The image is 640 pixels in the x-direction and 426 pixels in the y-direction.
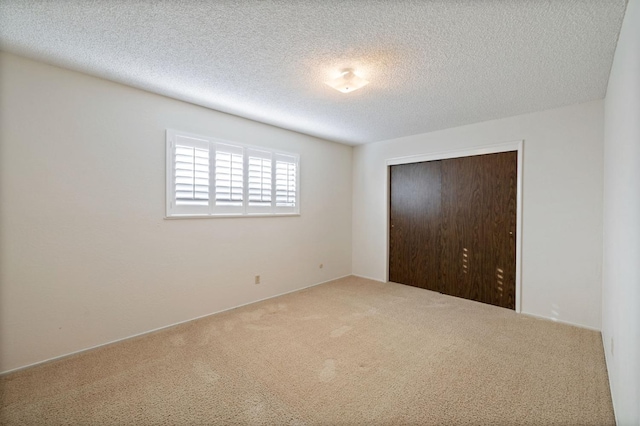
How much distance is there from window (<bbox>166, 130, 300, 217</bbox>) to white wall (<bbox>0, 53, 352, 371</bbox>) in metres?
0.12

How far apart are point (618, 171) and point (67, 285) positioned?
4286 mm

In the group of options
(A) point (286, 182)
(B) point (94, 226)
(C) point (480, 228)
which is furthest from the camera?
(A) point (286, 182)

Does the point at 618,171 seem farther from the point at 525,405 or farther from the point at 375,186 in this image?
the point at 375,186

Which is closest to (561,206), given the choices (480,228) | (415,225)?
(480,228)

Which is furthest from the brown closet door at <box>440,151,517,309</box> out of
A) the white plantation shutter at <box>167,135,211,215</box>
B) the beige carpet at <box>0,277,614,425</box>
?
the white plantation shutter at <box>167,135,211,215</box>

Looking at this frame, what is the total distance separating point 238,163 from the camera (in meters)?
3.48

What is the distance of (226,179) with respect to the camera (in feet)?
11.0

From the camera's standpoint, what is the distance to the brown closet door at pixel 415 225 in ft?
13.8

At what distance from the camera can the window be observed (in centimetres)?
297

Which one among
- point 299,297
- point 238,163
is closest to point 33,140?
point 238,163

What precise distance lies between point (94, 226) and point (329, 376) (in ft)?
8.03

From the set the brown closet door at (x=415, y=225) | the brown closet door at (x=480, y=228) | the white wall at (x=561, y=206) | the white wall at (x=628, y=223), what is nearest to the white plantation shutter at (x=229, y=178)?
the brown closet door at (x=415, y=225)

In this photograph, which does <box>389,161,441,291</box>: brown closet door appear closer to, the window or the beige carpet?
the beige carpet

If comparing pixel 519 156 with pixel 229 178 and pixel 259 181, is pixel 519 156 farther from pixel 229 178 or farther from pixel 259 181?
pixel 229 178
